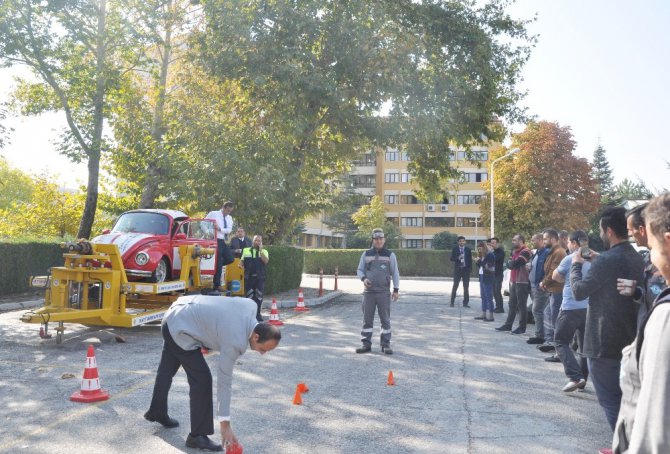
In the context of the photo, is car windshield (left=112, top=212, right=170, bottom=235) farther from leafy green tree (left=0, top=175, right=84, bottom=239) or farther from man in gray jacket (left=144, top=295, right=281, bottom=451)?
leafy green tree (left=0, top=175, right=84, bottom=239)

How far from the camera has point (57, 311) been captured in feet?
32.2

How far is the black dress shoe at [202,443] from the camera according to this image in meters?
4.84

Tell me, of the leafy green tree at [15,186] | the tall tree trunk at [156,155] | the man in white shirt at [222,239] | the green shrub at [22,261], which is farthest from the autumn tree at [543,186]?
the leafy green tree at [15,186]

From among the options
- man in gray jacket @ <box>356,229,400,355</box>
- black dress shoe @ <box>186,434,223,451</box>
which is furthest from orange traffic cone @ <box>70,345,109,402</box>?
man in gray jacket @ <box>356,229,400,355</box>

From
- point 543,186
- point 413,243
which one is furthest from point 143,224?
point 413,243

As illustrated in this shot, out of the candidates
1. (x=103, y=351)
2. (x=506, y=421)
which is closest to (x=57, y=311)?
(x=103, y=351)

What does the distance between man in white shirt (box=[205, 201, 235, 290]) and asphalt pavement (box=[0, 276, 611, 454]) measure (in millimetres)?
2815

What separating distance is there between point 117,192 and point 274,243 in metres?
7.05

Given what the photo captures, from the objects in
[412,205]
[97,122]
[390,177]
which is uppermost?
[390,177]

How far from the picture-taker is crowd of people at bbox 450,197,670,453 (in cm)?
173

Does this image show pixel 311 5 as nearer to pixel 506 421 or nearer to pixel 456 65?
pixel 456 65

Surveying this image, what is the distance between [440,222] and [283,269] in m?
52.9

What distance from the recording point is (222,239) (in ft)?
44.8

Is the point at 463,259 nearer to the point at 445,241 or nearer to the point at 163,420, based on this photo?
the point at 163,420
